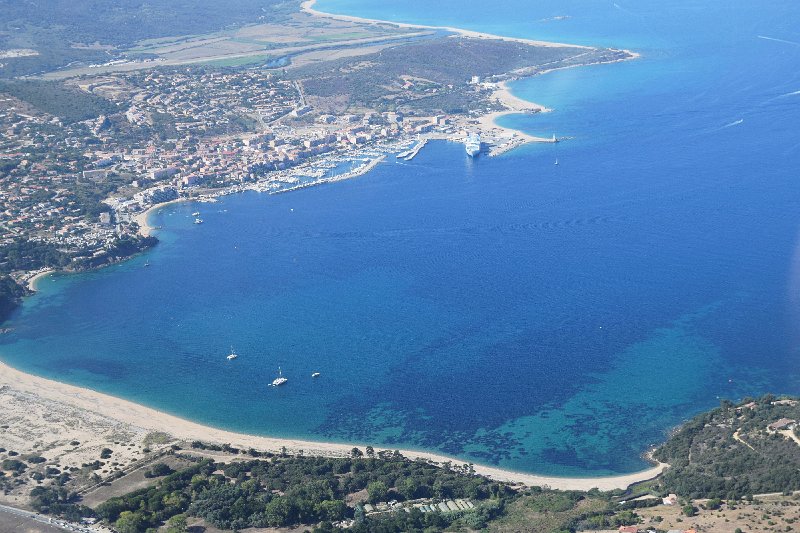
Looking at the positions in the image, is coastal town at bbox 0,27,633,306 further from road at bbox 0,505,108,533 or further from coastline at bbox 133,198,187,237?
road at bbox 0,505,108,533

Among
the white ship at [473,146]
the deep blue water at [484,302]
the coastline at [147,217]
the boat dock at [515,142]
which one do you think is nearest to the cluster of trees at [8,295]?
the deep blue water at [484,302]

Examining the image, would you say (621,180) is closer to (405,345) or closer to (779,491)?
(405,345)

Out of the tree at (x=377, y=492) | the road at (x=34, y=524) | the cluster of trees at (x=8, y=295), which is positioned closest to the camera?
the road at (x=34, y=524)

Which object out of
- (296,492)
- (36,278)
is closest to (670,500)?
(296,492)

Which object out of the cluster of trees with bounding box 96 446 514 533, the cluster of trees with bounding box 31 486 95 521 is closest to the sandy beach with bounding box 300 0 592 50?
the cluster of trees with bounding box 96 446 514 533

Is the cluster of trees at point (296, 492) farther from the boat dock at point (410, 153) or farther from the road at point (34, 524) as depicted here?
the boat dock at point (410, 153)

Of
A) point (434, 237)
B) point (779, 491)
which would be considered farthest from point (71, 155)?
point (779, 491)
